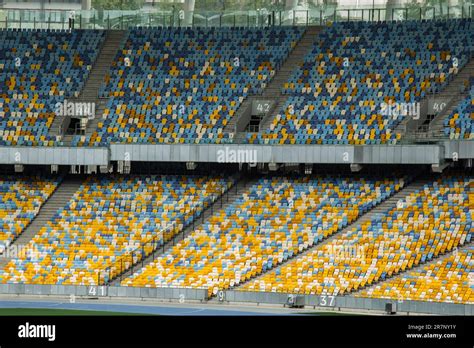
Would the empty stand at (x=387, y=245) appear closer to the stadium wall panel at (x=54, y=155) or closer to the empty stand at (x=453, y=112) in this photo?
the empty stand at (x=453, y=112)

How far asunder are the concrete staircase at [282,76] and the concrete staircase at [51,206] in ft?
26.7

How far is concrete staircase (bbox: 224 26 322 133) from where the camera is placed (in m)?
58.3

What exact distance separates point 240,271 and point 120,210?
7838 mm

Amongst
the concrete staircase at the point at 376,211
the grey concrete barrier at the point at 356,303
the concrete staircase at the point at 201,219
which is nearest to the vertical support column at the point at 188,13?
the concrete staircase at the point at 201,219

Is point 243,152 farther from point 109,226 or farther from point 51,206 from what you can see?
point 51,206

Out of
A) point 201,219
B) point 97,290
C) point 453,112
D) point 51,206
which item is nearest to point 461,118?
point 453,112

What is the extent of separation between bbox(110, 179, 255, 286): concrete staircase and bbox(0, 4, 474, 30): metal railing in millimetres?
10639

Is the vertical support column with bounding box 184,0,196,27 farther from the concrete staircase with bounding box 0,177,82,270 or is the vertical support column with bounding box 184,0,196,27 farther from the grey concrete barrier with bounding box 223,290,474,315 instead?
the grey concrete barrier with bounding box 223,290,474,315

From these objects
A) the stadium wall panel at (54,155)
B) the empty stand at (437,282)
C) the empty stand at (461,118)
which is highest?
the empty stand at (461,118)

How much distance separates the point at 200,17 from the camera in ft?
209

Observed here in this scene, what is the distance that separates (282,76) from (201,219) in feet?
30.7

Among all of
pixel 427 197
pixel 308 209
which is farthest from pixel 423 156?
pixel 308 209

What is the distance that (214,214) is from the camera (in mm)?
55375

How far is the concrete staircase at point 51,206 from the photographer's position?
55875 mm
